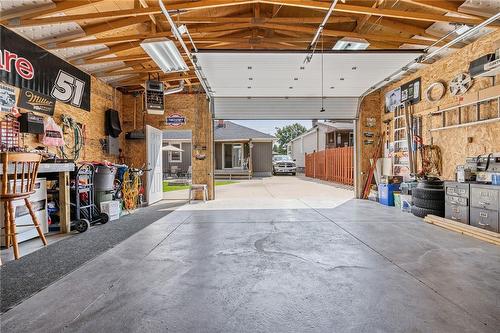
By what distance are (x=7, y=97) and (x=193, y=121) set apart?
485 centimetres

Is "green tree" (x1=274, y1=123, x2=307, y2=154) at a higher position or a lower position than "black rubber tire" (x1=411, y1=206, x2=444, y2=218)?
higher

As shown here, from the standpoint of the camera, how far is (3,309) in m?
2.03

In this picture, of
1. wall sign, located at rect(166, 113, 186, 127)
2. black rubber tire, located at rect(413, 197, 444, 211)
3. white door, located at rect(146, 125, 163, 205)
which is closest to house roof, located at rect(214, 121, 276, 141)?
wall sign, located at rect(166, 113, 186, 127)

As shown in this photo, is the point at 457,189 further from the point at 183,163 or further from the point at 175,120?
the point at 183,163

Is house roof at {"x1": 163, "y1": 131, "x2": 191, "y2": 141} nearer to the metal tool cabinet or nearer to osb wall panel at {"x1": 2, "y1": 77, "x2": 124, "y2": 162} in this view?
osb wall panel at {"x1": 2, "y1": 77, "x2": 124, "y2": 162}

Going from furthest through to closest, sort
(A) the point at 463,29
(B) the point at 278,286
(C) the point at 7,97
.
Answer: (A) the point at 463,29
(C) the point at 7,97
(B) the point at 278,286

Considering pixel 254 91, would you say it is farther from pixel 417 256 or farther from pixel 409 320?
pixel 409 320

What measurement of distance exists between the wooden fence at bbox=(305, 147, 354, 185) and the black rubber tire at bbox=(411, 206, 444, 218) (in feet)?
22.6

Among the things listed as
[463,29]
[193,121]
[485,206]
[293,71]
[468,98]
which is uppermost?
[463,29]

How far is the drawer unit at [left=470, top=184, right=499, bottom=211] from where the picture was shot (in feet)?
13.2

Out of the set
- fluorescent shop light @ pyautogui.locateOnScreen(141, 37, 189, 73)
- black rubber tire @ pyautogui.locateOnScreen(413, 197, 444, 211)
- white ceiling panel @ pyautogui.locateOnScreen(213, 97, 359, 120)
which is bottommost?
black rubber tire @ pyautogui.locateOnScreen(413, 197, 444, 211)

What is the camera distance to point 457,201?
4.72m

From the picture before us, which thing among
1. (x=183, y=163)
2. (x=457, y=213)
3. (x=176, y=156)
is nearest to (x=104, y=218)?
(x=457, y=213)

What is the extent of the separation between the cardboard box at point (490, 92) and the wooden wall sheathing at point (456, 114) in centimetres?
16
